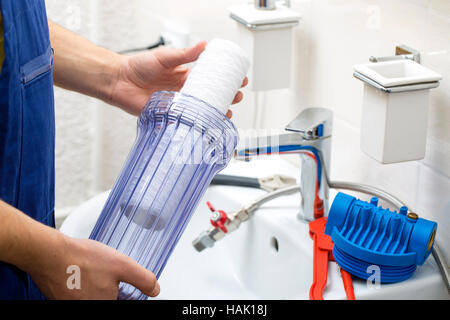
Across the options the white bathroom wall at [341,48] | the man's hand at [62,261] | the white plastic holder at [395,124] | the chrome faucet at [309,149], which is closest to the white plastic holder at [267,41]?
the white bathroom wall at [341,48]

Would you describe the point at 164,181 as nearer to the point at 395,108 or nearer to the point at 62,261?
the point at 62,261

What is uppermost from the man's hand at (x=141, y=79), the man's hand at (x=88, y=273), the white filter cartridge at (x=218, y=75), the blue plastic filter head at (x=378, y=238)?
the white filter cartridge at (x=218, y=75)

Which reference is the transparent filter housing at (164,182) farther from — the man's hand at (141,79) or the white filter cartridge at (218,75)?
the man's hand at (141,79)

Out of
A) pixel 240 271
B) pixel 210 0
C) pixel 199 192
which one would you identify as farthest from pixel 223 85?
pixel 210 0

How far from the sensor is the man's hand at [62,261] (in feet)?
1.77

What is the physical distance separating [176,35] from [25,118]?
2.10ft

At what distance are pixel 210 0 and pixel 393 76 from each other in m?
0.50

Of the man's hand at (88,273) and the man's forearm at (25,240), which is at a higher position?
the man's forearm at (25,240)

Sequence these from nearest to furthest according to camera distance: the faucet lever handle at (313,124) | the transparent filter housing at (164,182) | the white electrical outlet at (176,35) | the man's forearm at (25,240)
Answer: the man's forearm at (25,240) < the transparent filter housing at (164,182) < the faucet lever handle at (313,124) < the white electrical outlet at (176,35)

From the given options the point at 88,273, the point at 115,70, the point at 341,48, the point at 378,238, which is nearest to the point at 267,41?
the point at 341,48

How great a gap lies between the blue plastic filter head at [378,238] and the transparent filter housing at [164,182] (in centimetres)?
17

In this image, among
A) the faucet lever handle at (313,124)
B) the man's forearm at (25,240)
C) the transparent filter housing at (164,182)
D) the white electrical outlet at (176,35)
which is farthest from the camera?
the white electrical outlet at (176,35)

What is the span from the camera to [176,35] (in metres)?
1.25
